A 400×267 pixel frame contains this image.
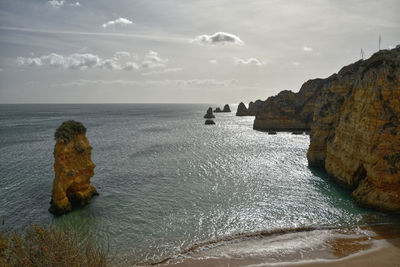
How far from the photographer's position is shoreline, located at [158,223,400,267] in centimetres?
1541

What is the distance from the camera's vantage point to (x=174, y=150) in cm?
5112

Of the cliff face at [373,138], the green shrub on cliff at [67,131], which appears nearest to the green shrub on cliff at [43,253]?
the green shrub on cliff at [67,131]

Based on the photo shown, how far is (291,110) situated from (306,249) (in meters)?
70.0

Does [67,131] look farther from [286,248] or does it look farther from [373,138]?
[373,138]

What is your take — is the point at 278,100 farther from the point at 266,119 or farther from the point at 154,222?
the point at 154,222

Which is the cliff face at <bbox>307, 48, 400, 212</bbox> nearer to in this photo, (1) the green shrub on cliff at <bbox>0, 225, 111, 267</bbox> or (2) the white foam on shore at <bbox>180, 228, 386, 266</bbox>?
(2) the white foam on shore at <bbox>180, 228, 386, 266</bbox>

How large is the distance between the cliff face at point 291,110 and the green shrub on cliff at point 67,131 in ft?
232

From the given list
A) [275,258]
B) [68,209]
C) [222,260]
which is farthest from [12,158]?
[275,258]

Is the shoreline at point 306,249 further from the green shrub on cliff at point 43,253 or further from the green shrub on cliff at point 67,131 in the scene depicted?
the green shrub on cliff at point 67,131

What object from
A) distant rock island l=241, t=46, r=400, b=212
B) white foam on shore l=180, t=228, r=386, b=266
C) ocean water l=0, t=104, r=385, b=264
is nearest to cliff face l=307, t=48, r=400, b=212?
distant rock island l=241, t=46, r=400, b=212

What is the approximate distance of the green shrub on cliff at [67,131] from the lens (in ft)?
76.0

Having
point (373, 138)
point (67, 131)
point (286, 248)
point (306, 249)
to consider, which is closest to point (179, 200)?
point (286, 248)

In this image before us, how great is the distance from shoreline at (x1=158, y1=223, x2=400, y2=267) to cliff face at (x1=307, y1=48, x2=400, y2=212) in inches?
142

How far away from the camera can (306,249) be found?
1681cm
